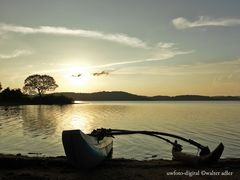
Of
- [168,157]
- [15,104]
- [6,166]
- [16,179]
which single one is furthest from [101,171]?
[15,104]

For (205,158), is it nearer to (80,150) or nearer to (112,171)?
(112,171)

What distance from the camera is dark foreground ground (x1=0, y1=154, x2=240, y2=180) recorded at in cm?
1524

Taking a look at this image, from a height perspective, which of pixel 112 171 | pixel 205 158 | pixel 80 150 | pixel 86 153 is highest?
pixel 80 150

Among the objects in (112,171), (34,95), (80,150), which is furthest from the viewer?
(34,95)

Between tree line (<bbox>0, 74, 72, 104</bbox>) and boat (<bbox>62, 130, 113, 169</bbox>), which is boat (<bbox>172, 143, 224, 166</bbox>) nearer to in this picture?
boat (<bbox>62, 130, 113, 169</bbox>)

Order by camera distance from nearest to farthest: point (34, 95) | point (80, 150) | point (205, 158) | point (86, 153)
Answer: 1. point (80, 150)
2. point (86, 153)
3. point (205, 158)
4. point (34, 95)

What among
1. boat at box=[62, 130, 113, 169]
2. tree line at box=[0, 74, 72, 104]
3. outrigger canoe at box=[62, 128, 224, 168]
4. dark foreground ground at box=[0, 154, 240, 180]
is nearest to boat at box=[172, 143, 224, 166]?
outrigger canoe at box=[62, 128, 224, 168]

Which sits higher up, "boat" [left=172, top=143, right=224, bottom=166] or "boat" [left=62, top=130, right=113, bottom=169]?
"boat" [left=62, top=130, right=113, bottom=169]

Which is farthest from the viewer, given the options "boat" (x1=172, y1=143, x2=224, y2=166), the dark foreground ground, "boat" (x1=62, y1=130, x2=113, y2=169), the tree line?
the tree line

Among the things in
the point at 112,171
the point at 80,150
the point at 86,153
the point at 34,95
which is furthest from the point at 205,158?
the point at 34,95

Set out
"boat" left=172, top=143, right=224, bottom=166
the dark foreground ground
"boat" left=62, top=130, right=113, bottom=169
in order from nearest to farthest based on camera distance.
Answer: the dark foreground ground, "boat" left=62, top=130, right=113, bottom=169, "boat" left=172, top=143, right=224, bottom=166

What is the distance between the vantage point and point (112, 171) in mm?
16516

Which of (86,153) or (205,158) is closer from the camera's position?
(86,153)

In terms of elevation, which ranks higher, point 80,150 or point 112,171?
point 80,150
